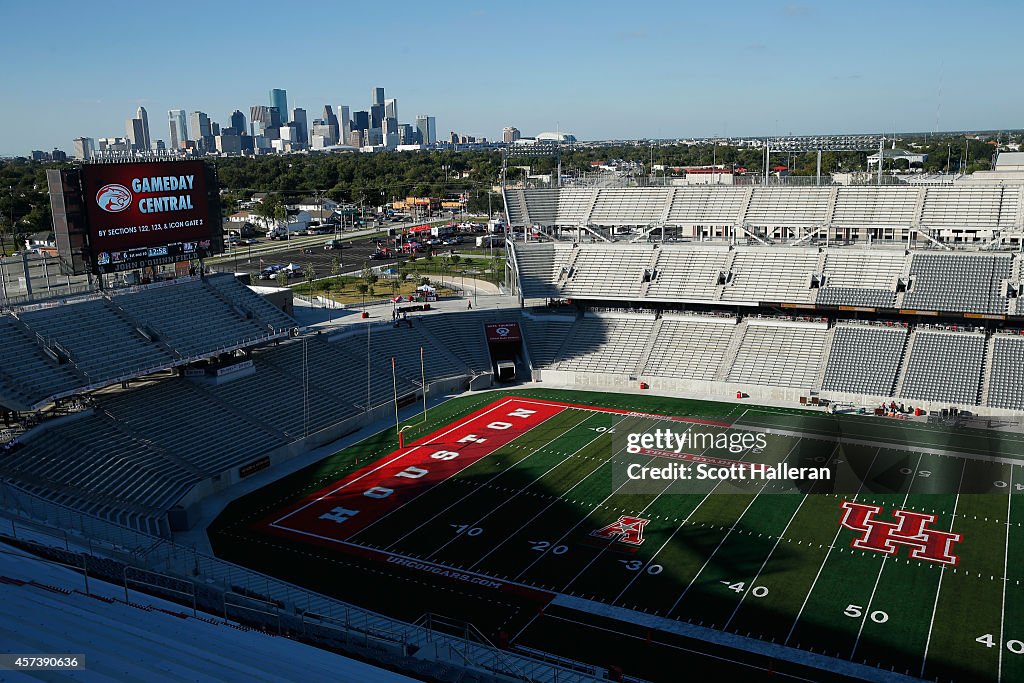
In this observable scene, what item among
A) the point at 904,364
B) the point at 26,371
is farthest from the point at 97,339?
the point at 904,364

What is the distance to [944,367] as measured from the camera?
37.3 metres

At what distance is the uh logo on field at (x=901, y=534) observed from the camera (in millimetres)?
23656

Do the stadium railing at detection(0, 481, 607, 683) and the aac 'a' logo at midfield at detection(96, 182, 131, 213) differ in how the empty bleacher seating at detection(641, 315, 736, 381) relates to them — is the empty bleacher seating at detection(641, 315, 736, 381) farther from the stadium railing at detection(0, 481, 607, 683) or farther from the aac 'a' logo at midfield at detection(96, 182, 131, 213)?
the aac 'a' logo at midfield at detection(96, 182, 131, 213)

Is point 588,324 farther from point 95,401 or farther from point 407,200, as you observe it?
point 407,200

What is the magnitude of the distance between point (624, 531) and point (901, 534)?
7805 mm

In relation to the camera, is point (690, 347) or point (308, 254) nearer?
point (690, 347)

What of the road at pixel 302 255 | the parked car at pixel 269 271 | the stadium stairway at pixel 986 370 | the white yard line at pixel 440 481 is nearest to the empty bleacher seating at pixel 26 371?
the white yard line at pixel 440 481

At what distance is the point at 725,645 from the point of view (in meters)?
19.5

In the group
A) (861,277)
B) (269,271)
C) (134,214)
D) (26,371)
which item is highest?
(134,214)

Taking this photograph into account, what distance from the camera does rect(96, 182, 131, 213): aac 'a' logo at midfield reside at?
33312 millimetres

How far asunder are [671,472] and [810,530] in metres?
6.17

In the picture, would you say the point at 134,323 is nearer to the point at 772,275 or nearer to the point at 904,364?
the point at 772,275

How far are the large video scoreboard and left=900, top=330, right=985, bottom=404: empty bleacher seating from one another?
3042 cm

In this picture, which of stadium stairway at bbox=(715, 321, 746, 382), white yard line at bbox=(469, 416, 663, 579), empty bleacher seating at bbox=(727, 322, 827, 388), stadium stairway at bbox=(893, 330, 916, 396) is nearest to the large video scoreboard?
white yard line at bbox=(469, 416, 663, 579)
